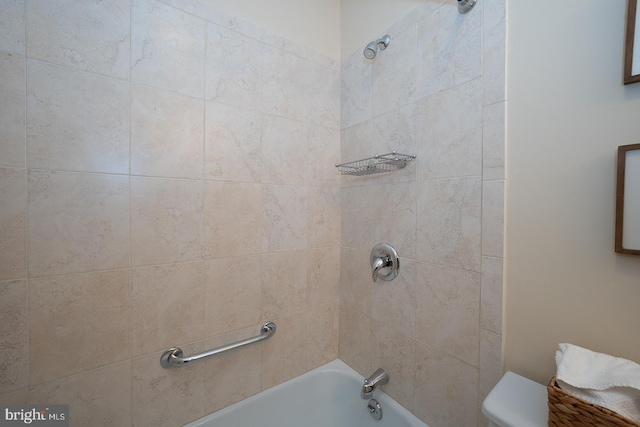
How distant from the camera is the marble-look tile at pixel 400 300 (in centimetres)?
112

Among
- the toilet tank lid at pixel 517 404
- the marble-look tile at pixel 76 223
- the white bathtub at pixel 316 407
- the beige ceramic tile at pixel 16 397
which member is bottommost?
the white bathtub at pixel 316 407

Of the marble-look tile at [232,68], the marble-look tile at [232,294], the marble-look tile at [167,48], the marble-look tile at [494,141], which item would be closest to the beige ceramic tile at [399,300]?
the marble-look tile at [494,141]

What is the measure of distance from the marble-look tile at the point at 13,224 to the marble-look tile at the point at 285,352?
0.94 m

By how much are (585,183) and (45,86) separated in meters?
1.62

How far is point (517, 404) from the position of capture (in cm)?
69

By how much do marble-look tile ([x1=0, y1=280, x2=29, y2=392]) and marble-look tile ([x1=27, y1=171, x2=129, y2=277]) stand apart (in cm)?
7

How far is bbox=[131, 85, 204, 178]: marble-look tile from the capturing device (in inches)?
37.8

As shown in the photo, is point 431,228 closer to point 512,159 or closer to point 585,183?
point 512,159

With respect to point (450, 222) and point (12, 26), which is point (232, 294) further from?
point (12, 26)

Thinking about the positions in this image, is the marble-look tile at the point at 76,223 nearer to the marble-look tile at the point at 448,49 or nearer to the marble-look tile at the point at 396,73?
the marble-look tile at the point at 396,73

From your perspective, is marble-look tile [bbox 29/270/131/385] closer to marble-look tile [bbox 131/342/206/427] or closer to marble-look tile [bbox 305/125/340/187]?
marble-look tile [bbox 131/342/206/427]

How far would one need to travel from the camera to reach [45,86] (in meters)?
0.82

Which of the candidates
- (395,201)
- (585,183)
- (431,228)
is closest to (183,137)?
(395,201)

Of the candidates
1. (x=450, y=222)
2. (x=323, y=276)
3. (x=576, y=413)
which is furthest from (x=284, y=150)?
(x=576, y=413)
